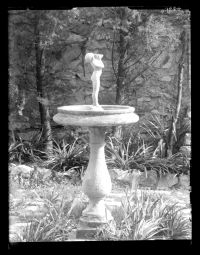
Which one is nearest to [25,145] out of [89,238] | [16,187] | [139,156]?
[16,187]

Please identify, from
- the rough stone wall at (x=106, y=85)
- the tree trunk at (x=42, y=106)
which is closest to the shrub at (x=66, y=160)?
the tree trunk at (x=42, y=106)

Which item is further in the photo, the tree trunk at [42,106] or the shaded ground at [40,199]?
the tree trunk at [42,106]

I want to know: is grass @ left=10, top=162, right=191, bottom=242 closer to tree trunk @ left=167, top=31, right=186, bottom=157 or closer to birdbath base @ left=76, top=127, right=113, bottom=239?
birdbath base @ left=76, top=127, right=113, bottom=239

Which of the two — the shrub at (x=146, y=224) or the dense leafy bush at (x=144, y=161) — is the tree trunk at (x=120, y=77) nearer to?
the dense leafy bush at (x=144, y=161)

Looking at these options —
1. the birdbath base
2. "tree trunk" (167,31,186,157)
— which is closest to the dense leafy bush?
"tree trunk" (167,31,186,157)

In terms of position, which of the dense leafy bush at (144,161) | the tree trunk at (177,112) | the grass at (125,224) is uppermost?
the tree trunk at (177,112)

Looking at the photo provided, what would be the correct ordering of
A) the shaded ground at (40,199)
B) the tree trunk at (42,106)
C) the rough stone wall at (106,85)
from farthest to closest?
the rough stone wall at (106,85) < the tree trunk at (42,106) < the shaded ground at (40,199)

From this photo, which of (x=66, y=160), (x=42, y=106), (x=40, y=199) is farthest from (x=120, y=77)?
(x=40, y=199)

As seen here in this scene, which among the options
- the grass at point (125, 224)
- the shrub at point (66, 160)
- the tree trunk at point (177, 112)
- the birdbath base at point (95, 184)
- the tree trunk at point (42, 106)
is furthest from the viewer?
the tree trunk at point (42, 106)

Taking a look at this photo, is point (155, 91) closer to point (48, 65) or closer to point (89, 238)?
point (48, 65)

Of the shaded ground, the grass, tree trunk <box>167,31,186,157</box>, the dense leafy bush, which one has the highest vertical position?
tree trunk <box>167,31,186,157</box>

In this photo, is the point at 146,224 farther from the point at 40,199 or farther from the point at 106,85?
the point at 106,85

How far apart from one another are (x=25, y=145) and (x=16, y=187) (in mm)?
1323

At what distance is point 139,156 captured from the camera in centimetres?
683
